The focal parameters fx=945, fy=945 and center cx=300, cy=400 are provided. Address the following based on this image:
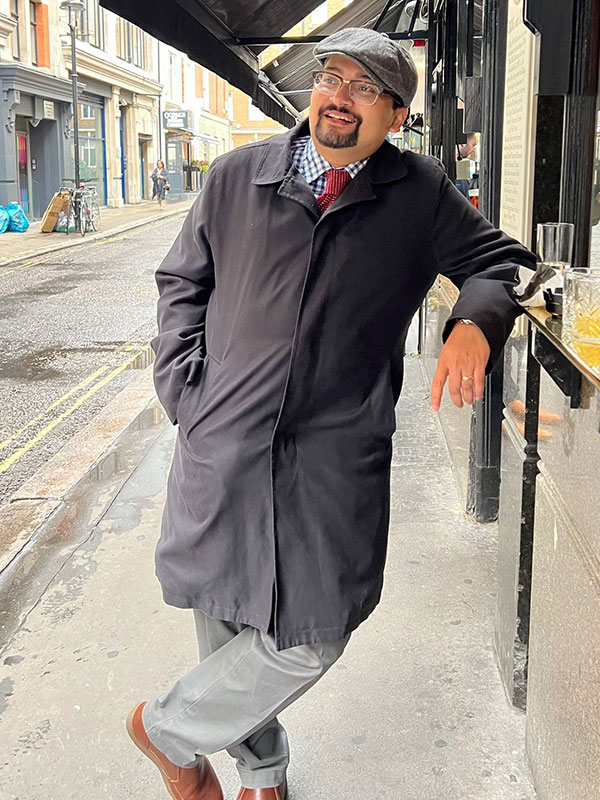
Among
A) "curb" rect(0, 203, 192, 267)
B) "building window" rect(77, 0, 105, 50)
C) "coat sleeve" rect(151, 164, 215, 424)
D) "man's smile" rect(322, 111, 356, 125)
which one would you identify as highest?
"building window" rect(77, 0, 105, 50)

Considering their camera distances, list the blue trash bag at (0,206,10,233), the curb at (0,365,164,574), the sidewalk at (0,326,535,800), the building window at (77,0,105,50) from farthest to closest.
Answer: the building window at (77,0,105,50) < the blue trash bag at (0,206,10,233) < the curb at (0,365,164,574) < the sidewalk at (0,326,535,800)

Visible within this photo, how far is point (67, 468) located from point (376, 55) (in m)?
4.01

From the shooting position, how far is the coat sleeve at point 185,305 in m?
2.31

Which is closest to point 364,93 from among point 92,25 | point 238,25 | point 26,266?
point 238,25

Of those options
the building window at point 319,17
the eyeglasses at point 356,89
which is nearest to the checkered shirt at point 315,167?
the eyeglasses at point 356,89

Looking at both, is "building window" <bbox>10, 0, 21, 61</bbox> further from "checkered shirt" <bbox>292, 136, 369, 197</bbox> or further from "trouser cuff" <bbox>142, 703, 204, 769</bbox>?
"trouser cuff" <bbox>142, 703, 204, 769</bbox>

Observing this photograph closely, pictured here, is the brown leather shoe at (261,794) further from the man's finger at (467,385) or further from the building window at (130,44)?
the building window at (130,44)

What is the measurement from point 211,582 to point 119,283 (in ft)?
45.6

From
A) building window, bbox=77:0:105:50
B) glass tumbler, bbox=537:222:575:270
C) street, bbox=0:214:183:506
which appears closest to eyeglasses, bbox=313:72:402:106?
glass tumbler, bbox=537:222:575:270

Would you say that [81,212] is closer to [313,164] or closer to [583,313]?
[313,164]

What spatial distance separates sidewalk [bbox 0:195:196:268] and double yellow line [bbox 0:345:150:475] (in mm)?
10681

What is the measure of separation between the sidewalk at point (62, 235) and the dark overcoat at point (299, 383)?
1764 cm

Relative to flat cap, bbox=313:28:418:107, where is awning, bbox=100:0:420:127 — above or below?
above

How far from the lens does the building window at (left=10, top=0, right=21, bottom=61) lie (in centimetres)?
2756
